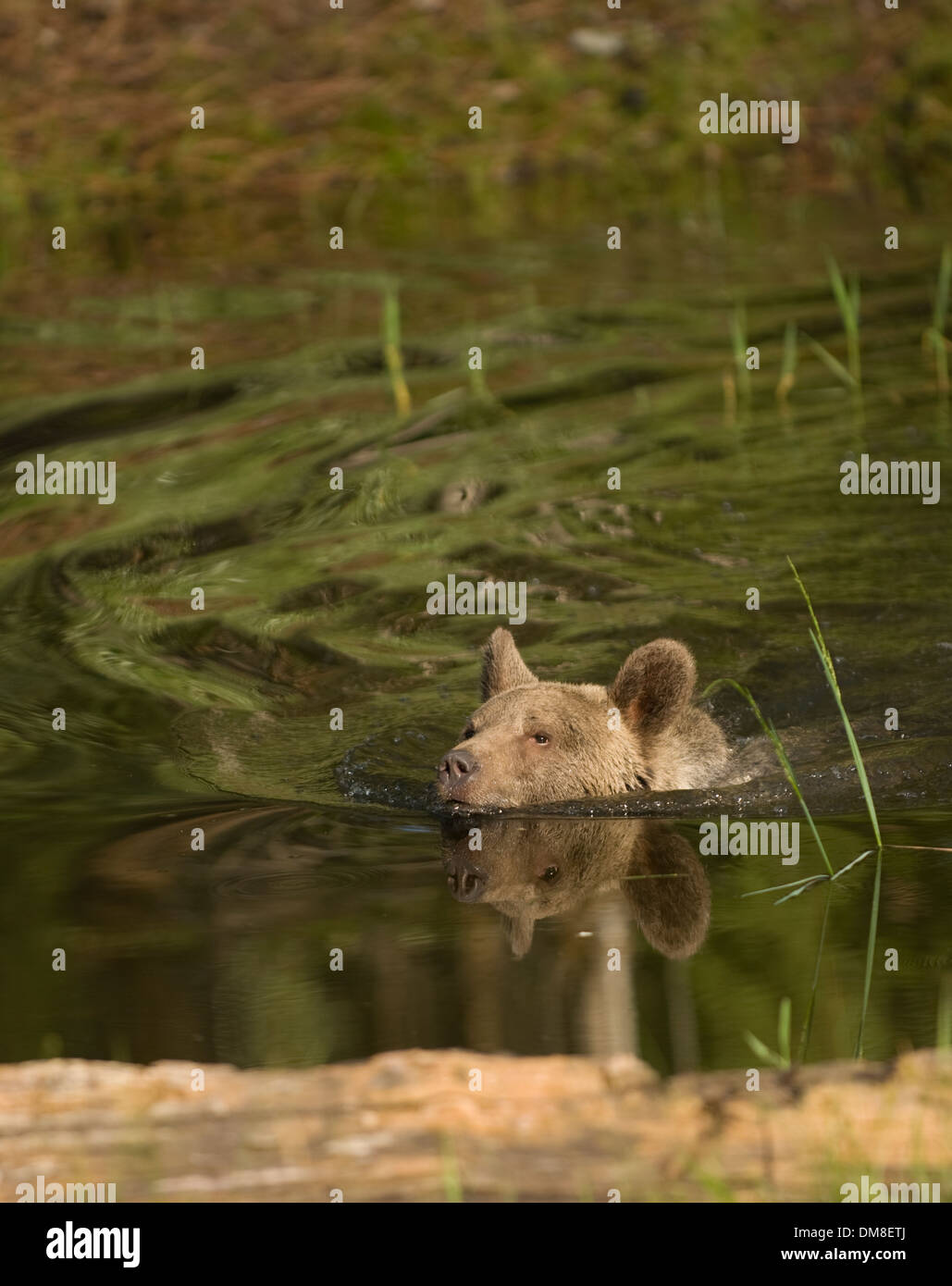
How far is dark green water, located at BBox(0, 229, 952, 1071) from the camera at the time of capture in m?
5.76

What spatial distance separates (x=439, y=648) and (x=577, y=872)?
3.53 metres

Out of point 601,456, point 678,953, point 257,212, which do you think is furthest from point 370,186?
point 678,953

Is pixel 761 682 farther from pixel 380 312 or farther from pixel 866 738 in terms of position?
pixel 380 312

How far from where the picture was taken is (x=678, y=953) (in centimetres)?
598

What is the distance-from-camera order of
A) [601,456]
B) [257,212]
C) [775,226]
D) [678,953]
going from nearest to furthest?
[678,953]
[601,456]
[775,226]
[257,212]

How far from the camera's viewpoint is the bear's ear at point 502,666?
27.0ft

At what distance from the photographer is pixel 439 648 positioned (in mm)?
10391

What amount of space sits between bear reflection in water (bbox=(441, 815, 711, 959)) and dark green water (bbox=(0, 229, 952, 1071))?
0.08 ft

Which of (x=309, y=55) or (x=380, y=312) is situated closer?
(x=380, y=312)

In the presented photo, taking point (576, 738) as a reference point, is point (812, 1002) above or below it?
below

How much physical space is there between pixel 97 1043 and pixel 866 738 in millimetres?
4782
